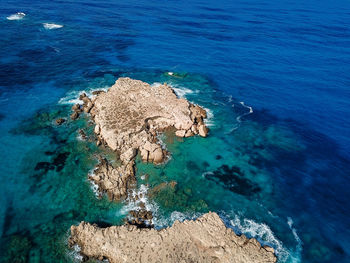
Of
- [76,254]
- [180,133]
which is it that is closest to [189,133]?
[180,133]

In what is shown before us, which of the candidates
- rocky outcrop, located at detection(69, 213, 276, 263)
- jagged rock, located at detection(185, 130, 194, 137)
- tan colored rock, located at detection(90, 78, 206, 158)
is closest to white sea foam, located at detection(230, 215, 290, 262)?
rocky outcrop, located at detection(69, 213, 276, 263)

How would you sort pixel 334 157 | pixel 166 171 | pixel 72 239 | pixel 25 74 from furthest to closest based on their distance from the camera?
pixel 25 74 → pixel 334 157 → pixel 166 171 → pixel 72 239

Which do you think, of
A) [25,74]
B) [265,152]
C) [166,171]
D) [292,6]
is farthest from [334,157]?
[292,6]

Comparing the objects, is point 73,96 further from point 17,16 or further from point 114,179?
point 17,16

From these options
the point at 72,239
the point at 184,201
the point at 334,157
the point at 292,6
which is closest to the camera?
the point at 72,239

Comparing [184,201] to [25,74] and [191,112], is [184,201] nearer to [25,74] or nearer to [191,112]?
[191,112]

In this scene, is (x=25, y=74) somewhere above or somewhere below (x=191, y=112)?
below

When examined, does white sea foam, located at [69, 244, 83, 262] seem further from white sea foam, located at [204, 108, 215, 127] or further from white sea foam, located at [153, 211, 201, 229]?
white sea foam, located at [204, 108, 215, 127]
